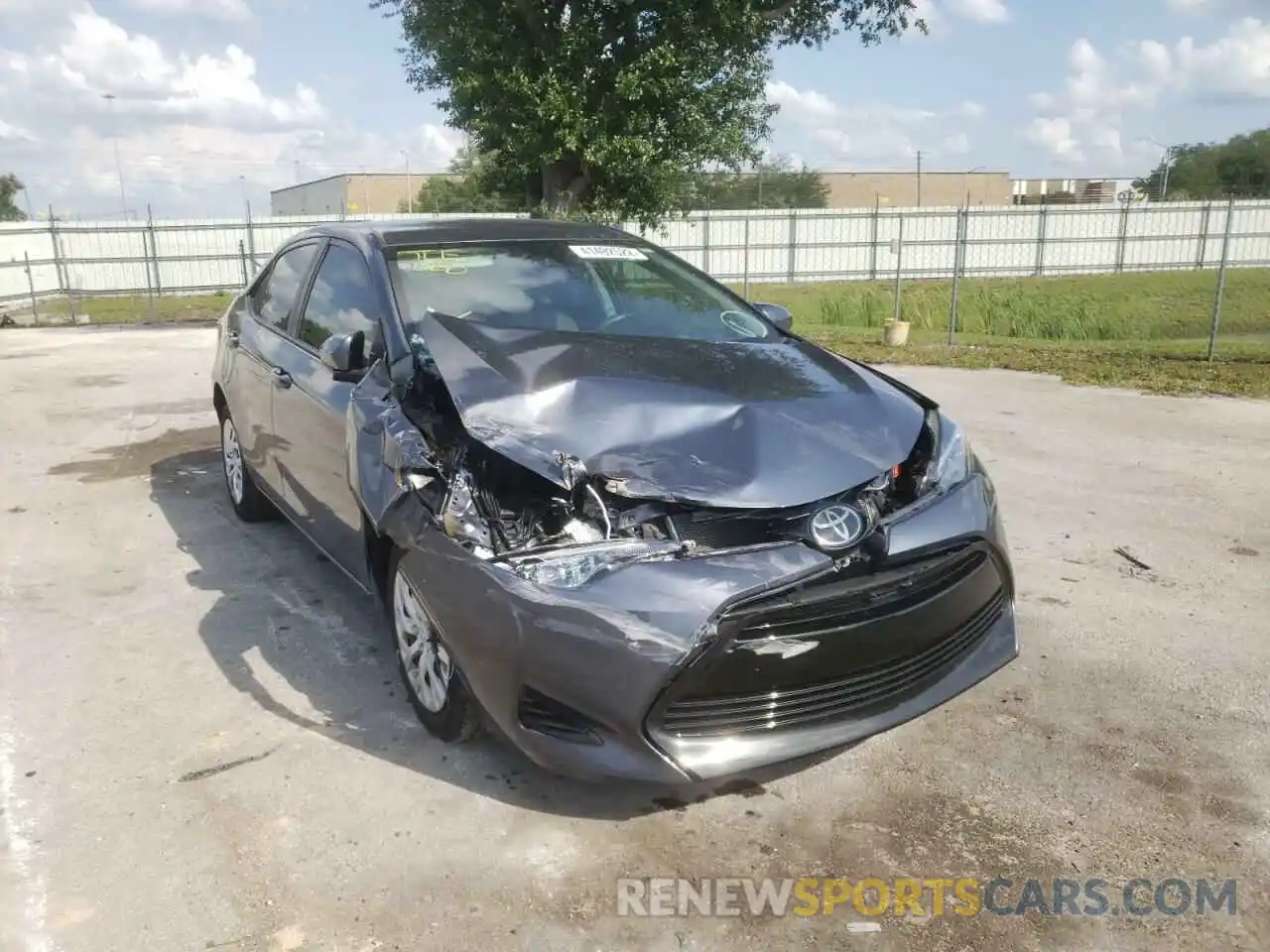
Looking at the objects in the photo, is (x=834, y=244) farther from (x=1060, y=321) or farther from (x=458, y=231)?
(x=458, y=231)

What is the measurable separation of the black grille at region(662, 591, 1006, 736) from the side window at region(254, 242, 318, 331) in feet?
10.1

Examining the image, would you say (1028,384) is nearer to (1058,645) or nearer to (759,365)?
(1058,645)

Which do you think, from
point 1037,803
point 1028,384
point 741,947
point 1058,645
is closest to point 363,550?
point 741,947

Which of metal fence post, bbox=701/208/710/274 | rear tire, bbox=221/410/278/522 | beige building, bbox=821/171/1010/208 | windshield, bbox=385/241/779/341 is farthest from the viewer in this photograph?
beige building, bbox=821/171/1010/208

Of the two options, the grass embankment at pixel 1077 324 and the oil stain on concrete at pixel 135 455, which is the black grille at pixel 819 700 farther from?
the grass embankment at pixel 1077 324

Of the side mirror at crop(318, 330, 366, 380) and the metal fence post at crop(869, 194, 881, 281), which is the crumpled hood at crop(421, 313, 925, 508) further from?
the metal fence post at crop(869, 194, 881, 281)

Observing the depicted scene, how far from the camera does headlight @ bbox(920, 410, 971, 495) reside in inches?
124

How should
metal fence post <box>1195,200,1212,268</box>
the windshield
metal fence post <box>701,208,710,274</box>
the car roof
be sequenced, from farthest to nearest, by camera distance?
metal fence post <box>1195,200,1212,268</box> → metal fence post <box>701,208,710,274</box> → the car roof → the windshield

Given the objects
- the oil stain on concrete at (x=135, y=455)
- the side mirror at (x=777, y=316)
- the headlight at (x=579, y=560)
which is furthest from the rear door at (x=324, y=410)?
the oil stain on concrete at (x=135, y=455)

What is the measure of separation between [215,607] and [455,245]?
75.6 inches

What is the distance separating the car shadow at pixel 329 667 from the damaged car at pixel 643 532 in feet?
0.52

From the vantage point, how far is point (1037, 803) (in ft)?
9.64

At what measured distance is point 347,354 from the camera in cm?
369

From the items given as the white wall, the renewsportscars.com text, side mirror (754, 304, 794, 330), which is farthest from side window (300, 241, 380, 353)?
the white wall
